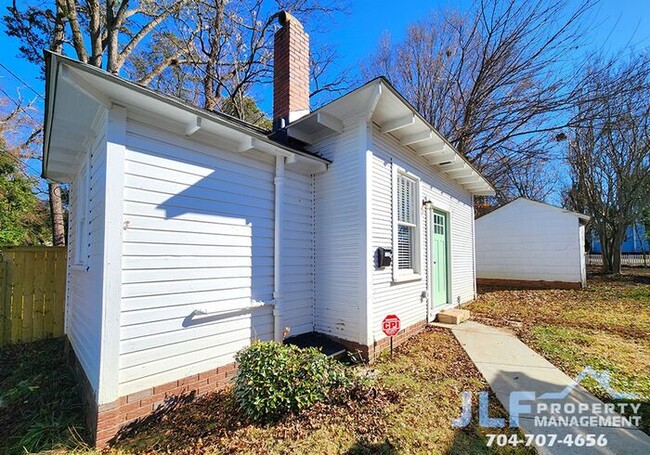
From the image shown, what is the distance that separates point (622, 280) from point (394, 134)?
14.4m

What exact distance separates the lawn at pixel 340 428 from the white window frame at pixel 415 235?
2.04m

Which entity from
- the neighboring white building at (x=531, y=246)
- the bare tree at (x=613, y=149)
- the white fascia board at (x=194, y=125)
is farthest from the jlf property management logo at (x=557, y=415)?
the bare tree at (x=613, y=149)

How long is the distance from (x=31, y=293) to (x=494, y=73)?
645 inches

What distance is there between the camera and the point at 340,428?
2.78m

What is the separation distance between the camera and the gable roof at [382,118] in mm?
4191

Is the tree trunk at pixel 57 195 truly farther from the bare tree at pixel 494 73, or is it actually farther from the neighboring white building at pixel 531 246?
the neighboring white building at pixel 531 246

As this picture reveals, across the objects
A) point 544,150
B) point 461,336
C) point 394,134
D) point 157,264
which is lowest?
point 461,336

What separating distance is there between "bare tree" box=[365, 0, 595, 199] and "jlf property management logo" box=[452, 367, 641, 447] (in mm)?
11702

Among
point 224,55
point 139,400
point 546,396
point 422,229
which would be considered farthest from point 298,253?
point 224,55

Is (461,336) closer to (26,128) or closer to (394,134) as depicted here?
(394,134)

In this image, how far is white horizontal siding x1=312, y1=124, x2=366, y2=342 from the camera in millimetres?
4582

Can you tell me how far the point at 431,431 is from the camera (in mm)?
2781

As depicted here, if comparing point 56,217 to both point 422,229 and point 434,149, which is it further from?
point 434,149

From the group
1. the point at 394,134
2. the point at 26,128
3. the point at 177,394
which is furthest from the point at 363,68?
the point at 177,394
